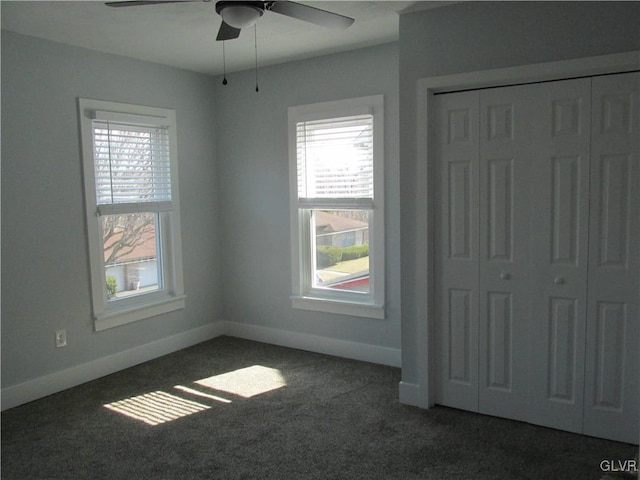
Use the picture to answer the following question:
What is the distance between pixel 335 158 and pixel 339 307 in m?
1.29

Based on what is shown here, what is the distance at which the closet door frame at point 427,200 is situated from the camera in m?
3.16

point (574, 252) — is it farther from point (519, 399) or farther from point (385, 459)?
point (385, 459)

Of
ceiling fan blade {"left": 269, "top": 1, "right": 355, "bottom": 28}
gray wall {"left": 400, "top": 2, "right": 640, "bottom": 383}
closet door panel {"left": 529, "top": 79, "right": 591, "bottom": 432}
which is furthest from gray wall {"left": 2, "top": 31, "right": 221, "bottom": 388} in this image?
closet door panel {"left": 529, "top": 79, "right": 591, "bottom": 432}

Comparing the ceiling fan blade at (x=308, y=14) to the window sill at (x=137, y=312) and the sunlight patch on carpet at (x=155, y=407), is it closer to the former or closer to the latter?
the sunlight patch on carpet at (x=155, y=407)

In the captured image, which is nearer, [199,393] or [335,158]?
[199,393]

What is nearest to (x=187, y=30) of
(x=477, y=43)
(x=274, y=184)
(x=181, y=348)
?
(x=274, y=184)

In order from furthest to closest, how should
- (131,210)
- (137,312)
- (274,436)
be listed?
1. (137,312)
2. (131,210)
3. (274,436)

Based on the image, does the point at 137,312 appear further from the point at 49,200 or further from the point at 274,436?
the point at 274,436

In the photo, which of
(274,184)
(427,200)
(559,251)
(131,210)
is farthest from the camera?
(274,184)

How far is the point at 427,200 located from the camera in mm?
3443

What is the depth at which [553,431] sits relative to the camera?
3174 millimetres

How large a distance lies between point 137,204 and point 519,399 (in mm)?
3325

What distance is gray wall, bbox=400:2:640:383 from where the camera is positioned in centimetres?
286

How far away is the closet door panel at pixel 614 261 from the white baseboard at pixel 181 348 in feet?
5.39
